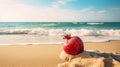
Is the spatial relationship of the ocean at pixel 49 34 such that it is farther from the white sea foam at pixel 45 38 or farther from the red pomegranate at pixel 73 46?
the red pomegranate at pixel 73 46

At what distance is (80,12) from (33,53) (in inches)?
811

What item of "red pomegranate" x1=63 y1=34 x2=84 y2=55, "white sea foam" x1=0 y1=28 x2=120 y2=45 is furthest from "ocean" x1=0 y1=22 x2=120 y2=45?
"red pomegranate" x1=63 y1=34 x2=84 y2=55

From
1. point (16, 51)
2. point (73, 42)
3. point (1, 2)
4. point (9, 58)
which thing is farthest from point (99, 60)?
point (1, 2)

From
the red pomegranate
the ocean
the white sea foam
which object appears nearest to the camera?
the red pomegranate

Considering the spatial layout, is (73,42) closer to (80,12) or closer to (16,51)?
(16,51)

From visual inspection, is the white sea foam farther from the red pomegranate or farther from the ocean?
the red pomegranate

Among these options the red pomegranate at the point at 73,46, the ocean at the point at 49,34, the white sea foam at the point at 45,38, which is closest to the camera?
the red pomegranate at the point at 73,46

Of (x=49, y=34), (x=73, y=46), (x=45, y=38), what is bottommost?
(x=49, y=34)

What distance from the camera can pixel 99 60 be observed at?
4418 mm

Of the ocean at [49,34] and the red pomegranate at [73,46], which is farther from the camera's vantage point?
the ocean at [49,34]

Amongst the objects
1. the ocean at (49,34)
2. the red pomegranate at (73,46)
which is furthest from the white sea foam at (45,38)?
the red pomegranate at (73,46)

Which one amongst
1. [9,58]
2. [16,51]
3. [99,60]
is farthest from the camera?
[16,51]

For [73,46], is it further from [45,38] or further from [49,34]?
[49,34]

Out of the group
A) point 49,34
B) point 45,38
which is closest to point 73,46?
point 45,38
